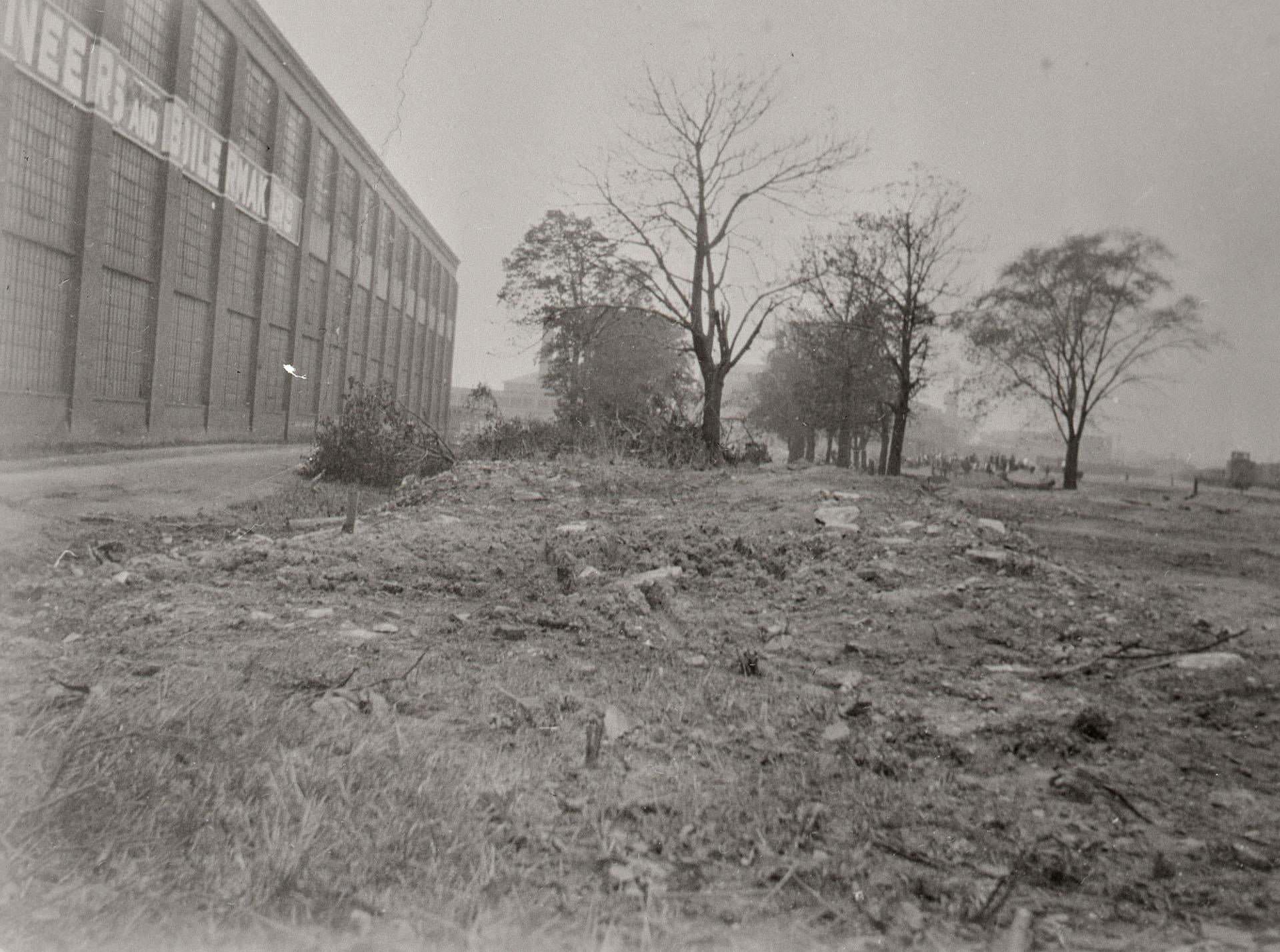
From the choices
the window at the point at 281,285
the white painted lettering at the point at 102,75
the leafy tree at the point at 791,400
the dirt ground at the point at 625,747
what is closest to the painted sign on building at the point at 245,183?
the window at the point at 281,285

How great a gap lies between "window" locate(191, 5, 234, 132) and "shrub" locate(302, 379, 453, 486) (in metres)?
7.19

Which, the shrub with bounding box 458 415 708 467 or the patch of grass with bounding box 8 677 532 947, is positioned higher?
the shrub with bounding box 458 415 708 467

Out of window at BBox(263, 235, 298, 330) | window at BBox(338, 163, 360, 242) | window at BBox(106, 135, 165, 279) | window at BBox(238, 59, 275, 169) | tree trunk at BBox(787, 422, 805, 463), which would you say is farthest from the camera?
tree trunk at BBox(787, 422, 805, 463)

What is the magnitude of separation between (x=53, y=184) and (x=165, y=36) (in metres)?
3.53

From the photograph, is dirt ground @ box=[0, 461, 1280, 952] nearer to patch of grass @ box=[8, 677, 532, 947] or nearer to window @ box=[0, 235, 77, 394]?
patch of grass @ box=[8, 677, 532, 947]

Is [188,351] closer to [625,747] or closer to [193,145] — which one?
[193,145]

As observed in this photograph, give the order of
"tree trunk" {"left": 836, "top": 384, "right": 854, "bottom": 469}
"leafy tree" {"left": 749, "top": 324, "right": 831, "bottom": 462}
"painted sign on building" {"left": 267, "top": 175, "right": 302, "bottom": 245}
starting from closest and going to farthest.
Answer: "painted sign on building" {"left": 267, "top": 175, "right": 302, "bottom": 245}
"tree trunk" {"left": 836, "top": 384, "right": 854, "bottom": 469}
"leafy tree" {"left": 749, "top": 324, "right": 831, "bottom": 462}

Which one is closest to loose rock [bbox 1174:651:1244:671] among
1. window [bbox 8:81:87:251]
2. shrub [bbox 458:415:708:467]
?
shrub [bbox 458:415:708:467]

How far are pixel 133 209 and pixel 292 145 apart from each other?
15.9 feet

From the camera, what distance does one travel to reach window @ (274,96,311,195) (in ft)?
54.8

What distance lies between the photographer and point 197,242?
15.0 m

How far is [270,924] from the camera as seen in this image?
1.51 m

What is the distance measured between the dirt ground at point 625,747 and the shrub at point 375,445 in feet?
15.9

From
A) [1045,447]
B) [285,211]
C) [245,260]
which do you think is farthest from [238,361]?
[1045,447]
